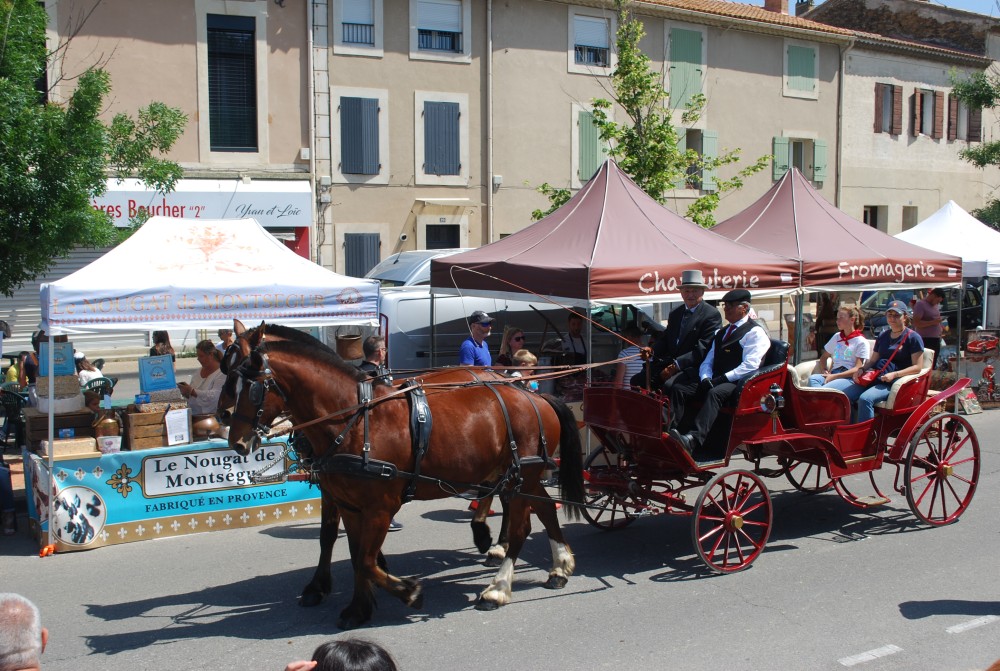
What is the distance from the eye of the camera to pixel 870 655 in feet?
16.8

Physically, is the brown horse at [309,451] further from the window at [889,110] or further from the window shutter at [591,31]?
the window at [889,110]

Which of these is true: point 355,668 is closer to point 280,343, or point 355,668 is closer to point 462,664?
point 462,664

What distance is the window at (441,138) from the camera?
20656 millimetres

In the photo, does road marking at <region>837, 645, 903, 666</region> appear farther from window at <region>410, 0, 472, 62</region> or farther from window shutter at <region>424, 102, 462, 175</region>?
window at <region>410, 0, 472, 62</region>

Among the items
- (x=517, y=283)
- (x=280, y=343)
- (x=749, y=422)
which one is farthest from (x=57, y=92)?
(x=749, y=422)

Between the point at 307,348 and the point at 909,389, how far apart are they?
5.14m

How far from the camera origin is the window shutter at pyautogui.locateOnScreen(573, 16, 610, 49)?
72.8 feet

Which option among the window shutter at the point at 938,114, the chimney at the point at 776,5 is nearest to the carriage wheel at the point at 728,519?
the chimney at the point at 776,5

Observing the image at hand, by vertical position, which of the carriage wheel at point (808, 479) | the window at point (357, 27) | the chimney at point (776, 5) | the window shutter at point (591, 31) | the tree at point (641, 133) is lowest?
the carriage wheel at point (808, 479)

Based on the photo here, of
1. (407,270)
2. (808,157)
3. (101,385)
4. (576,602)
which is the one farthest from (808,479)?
(808,157)

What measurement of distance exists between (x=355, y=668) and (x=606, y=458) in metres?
5.27

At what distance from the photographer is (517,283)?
8.77 meters

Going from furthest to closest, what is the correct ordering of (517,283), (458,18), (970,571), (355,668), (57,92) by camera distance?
1. (458,18)
2. (57,92)
3. (517,283)
4. (970,571)
5. (355,668)

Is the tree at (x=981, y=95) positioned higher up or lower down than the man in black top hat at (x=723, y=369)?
higher up
